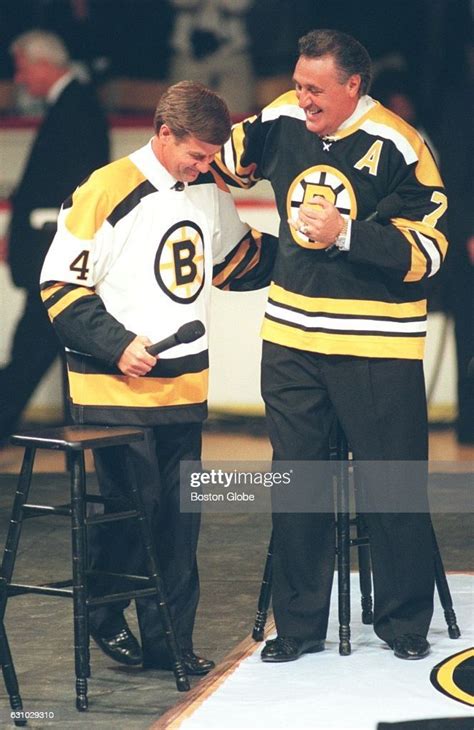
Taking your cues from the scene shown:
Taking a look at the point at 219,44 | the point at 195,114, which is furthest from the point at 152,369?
the point at 219,44

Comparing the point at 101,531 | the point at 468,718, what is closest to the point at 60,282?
the point at 101,531

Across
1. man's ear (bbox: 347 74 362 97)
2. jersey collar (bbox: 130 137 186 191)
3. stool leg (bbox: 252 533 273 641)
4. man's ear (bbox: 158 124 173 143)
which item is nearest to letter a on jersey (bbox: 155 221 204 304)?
jersey collar (bbox: 130 137 186 191)

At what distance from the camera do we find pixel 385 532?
4305mm

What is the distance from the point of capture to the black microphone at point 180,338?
3973 millimetres

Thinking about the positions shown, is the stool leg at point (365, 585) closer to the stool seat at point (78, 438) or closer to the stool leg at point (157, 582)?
the stool leg at point (157, 582)

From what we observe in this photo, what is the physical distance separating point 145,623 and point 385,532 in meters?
0.72

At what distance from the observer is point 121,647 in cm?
428

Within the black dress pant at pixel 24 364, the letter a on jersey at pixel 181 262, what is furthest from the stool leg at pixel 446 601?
the black dress pant at pixel 24 364

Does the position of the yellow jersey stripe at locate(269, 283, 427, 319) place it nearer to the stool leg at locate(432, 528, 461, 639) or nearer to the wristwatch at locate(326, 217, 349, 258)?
the wristwatch at locate(326, 217, 349, 258)

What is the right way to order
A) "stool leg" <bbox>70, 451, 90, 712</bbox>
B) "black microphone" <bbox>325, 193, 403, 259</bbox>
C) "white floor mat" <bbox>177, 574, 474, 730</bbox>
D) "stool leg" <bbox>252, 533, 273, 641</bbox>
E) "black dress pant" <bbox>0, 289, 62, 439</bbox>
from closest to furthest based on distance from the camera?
"white floor mat" <bbox>177, 574, 474, 730</bbox> < "stool leg" <bbox>70, 451, 90, 712</bbox> < "black microphone" <bbox>325, 193, 403, 259</bbox> < "stool leg" <bbox>252, 533, 273, 641</bbox> < "black dress pant" <bbox>0, 289, 62, 439</bbox>

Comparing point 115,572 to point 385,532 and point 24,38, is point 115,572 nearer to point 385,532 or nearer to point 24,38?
point 385,532

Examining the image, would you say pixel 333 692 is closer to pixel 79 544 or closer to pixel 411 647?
pixel 411 647

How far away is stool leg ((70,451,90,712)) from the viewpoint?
3850 mm

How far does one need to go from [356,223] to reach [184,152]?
0.50 metres
